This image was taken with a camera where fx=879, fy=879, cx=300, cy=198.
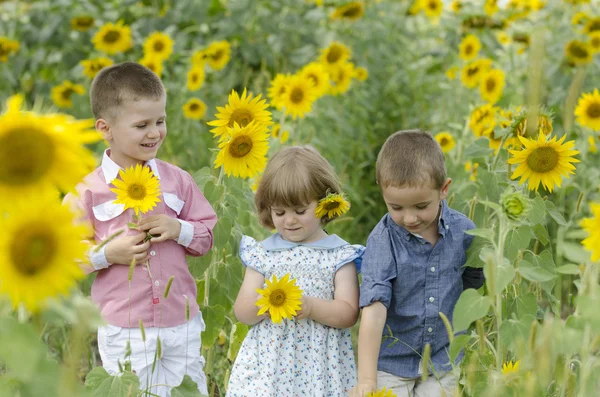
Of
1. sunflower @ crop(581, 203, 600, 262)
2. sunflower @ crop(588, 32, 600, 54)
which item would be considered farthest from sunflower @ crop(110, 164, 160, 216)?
sunflower @ crop(588, 32, 600, 54)

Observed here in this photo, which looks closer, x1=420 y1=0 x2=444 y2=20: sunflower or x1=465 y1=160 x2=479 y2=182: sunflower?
x1=465 y1=160 x2=479 y2=182: sunflower

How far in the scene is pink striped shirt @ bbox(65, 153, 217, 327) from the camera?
2.50m

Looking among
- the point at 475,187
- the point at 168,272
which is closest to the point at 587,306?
the point at 168,272

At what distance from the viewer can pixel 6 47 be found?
219 inches

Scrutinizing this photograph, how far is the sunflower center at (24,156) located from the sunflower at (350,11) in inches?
169

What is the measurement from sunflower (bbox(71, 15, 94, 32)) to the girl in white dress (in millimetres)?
3507

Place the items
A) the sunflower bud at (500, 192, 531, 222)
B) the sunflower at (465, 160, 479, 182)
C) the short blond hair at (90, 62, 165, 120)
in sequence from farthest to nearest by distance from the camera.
→ the sunflower at (465, 160, 479, 182), the short blond hair at (90, 62, 165, 120), the sunflower bud at (500, 192, 531, 222)

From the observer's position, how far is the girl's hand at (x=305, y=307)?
7.87 feet

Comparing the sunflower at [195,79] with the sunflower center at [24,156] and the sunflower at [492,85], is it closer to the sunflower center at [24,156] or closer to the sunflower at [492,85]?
the sunflower at [492,85]

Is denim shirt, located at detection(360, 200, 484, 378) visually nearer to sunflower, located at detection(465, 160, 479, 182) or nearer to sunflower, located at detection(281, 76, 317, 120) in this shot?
sunflower, located at detection(465, 160, 479, 182)

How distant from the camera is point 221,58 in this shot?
16.7 ft

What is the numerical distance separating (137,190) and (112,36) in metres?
3.27

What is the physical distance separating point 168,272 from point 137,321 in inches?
6.4

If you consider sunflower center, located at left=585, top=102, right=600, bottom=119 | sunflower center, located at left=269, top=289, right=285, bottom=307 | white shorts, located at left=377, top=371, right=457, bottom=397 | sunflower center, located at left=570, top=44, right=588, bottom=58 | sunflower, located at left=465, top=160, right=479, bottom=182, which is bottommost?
white shorts, located at left=377, top=371, right=457, bottom=397
